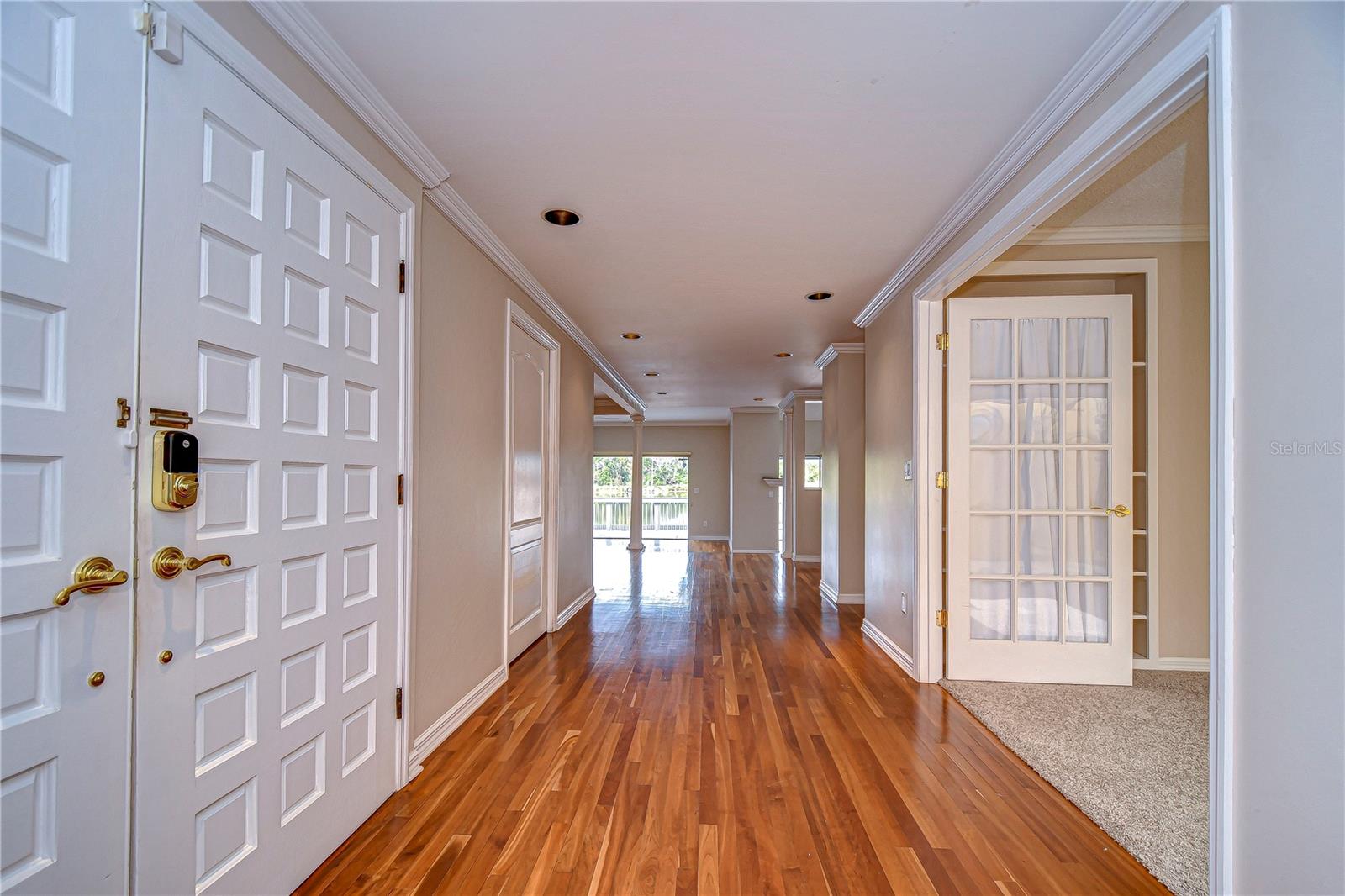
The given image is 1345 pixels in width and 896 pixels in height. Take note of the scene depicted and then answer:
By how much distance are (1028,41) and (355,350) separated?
2280mm

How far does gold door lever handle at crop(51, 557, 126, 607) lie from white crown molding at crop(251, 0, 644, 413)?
1.40 metres

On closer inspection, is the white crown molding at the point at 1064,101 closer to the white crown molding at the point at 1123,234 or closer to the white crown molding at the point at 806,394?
the white crown molding at the point at 1123,234

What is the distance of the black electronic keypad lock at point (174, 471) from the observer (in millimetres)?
1256

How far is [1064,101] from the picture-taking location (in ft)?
6.36

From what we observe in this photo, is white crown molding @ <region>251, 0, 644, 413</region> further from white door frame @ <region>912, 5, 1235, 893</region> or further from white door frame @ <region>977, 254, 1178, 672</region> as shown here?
white door frame @ <region>977, 254, 1178, 672</region>

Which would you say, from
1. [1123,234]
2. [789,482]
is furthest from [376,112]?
[789,482]

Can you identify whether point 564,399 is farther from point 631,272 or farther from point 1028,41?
point 1028,41

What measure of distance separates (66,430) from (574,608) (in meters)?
4.46

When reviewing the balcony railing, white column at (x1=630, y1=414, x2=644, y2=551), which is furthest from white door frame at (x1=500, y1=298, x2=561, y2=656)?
the balcony railing

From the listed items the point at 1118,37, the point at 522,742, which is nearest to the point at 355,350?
the point at 522,742

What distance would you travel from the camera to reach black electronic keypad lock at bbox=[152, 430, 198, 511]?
4.12ft

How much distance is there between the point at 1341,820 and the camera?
1.09 m

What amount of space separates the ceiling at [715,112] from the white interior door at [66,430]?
0.75 metres

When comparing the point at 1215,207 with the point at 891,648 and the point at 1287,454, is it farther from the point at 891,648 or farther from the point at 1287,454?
the point at 891,648
